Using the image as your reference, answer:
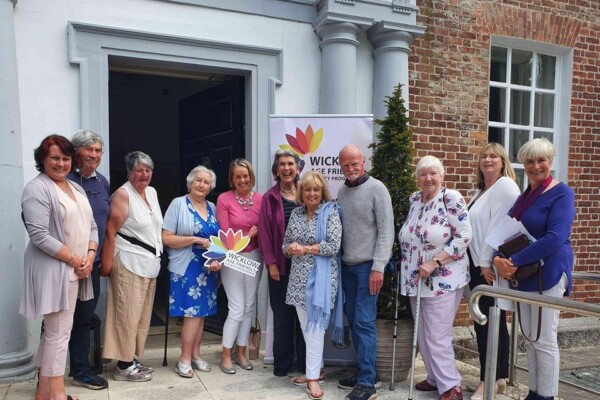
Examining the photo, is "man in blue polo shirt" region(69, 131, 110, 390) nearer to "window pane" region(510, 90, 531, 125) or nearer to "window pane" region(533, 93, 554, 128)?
"window pane" region(510, 90, 531, 125)

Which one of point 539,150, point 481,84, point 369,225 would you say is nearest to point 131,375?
point 369,225

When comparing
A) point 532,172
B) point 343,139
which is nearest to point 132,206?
point 343,139

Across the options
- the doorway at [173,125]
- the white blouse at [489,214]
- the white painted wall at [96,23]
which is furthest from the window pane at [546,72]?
the doorway at [173,125]

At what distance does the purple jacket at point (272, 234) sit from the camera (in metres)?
3.82

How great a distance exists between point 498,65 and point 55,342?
548 cm

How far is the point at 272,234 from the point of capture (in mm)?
3873

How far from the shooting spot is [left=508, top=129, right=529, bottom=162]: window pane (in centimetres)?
612

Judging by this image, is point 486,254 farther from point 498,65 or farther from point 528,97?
point 528,97

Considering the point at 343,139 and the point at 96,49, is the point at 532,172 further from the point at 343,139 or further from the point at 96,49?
the point at 96,49

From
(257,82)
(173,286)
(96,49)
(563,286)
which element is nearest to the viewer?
(563,286)

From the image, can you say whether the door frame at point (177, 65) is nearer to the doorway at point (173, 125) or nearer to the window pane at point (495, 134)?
the doorway at point (173, 125)

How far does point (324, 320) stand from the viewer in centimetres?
356

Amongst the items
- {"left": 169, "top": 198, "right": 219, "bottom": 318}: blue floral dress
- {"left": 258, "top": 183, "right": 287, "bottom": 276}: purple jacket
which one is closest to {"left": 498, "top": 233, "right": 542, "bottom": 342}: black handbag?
{"left": 258, "top": 183, "right": 287, "bottom": 276}: purple jacket

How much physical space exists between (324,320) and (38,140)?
2690 mm
